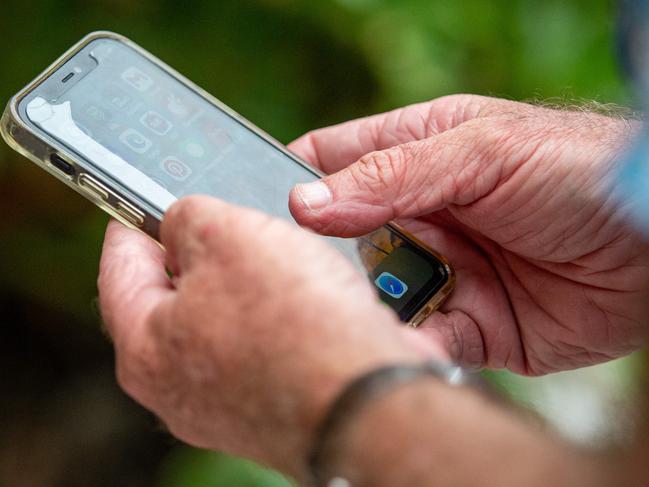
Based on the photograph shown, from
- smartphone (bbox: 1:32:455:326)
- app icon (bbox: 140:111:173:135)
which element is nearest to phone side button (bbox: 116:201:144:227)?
smartphone (bbox: 1:32:455:326)

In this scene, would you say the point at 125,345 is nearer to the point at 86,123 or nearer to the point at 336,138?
the point at 86,123

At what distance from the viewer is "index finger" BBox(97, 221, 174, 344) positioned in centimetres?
82

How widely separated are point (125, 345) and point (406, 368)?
0.31m

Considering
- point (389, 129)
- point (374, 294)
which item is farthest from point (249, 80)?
point (374, 294)

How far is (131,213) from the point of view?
0.98 metres

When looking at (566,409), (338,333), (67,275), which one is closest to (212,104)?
(338,333)

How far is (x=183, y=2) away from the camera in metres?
1.57

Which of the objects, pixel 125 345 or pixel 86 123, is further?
pixel 86 123

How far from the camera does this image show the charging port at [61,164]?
995 mm

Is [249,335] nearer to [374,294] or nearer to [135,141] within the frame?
[374,294]

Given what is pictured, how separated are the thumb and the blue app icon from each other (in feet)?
0.28

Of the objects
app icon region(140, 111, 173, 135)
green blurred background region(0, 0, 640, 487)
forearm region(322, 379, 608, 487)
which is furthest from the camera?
green blurred background region(0, 0, 640, 487)

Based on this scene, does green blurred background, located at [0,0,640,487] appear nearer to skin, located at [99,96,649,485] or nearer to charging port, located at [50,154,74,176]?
skin, located at [99,96,649,485]

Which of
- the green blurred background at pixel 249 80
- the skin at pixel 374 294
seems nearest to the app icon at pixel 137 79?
the skin at pixel 374 294
